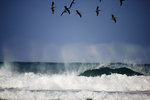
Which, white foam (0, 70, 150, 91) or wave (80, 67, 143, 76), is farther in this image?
wave (80, 67, 143, 76)

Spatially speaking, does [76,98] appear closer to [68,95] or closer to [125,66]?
[68,95]

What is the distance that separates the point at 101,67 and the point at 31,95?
51.9 ft

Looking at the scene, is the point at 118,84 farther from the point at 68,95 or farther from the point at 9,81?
the point at 9,81

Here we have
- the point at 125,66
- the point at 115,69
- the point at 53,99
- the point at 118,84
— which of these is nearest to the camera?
the point at 53,99

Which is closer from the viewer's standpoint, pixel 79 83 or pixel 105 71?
pixel 79 83

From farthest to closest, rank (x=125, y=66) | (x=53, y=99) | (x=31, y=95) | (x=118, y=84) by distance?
(x=125, y=66)
(x=118, y=84)
(x=31, y=95)
(x=53, y=99)

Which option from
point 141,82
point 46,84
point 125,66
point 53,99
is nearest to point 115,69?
point 125,66

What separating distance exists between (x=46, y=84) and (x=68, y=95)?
384 cm

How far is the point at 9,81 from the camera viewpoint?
1108 centimetres

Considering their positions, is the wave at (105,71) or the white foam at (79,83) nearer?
the white foam at (79,83)

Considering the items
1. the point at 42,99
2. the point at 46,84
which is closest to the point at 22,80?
the point at 46,84

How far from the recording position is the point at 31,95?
7496 millimetres

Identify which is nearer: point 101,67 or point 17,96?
point 17,96

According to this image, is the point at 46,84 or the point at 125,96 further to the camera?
the point at 46,84
